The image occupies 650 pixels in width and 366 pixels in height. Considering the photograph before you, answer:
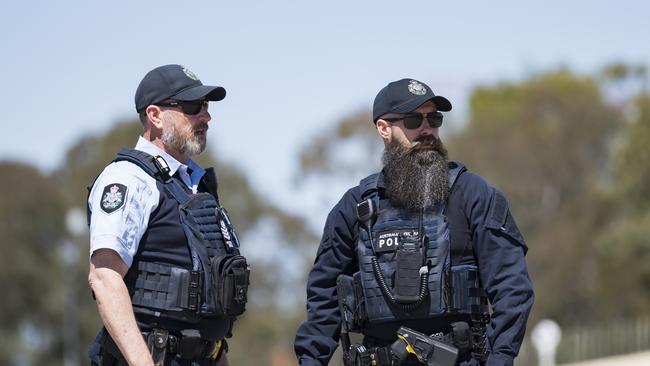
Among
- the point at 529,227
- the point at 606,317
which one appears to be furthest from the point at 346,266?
the point at 529,227

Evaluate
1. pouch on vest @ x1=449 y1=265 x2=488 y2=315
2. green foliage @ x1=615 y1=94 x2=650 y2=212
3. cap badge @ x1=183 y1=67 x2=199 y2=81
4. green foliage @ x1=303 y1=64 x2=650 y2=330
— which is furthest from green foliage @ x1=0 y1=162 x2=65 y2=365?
pouch on vest @ x1=449 y1=265 x2=488 y2=315

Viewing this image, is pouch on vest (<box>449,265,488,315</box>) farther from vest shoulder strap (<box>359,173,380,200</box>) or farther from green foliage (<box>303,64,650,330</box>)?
green foliage (<box>303,64,650,330</box>)

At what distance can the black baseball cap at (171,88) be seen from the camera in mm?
6457

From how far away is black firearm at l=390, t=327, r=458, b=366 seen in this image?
6.02 m

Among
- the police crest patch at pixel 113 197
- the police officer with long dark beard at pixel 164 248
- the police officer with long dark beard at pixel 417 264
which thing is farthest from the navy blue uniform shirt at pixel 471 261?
the police crest patch at pixel 113 197

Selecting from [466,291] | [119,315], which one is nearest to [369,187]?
[466,291]

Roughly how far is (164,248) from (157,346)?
486 millimetres

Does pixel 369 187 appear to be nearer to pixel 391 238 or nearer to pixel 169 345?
pixel 391 238

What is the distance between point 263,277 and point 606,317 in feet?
54.8

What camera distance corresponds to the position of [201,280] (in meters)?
6.18

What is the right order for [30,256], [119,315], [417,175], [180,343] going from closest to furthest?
[119,315] → [180,343] → [417,175] → [30,256]

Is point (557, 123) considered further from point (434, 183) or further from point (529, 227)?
point (434, 183)

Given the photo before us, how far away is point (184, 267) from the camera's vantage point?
620 cm

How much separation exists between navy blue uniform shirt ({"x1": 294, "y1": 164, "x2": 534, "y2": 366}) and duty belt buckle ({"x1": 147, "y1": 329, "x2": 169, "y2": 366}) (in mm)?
754
